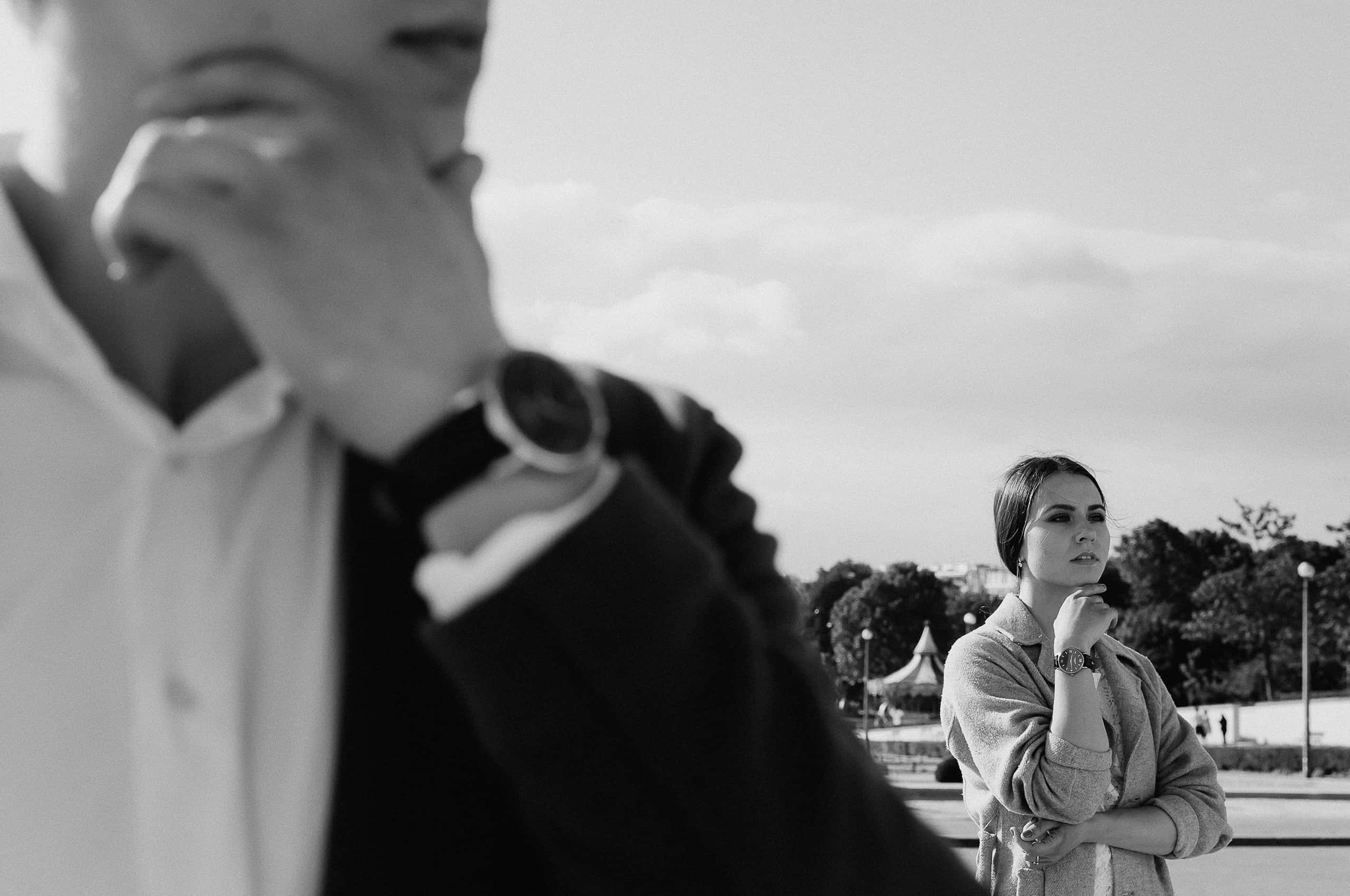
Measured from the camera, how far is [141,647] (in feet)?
3.91

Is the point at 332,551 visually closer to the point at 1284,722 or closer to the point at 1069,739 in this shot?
the point at 1069,739

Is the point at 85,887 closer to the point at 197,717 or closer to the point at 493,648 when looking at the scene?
the point at 197,717

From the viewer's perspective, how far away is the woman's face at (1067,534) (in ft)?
16.7

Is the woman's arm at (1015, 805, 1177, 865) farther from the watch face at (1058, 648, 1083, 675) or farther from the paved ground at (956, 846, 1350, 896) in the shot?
the paved ground at (956, 846, 1350, 896)

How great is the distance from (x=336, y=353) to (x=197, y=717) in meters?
0.32

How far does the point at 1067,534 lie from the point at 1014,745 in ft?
2.46

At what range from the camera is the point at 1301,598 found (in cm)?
6769


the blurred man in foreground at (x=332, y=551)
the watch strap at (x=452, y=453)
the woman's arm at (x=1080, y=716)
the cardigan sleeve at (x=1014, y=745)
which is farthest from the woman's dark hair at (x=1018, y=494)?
the watch strap at (x=452, y=453)

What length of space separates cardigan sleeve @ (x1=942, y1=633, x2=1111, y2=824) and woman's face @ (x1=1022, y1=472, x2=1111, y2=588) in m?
0.30

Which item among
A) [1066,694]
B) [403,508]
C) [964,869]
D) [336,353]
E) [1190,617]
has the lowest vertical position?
[1190,617]

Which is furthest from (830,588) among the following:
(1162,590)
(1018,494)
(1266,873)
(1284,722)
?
(1018,494)

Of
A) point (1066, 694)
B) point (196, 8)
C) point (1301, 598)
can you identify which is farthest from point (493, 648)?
point (1301, 598)

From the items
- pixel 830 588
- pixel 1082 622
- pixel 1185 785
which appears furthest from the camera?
pixel 830 588

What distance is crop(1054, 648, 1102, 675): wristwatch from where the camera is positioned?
15.2ft
